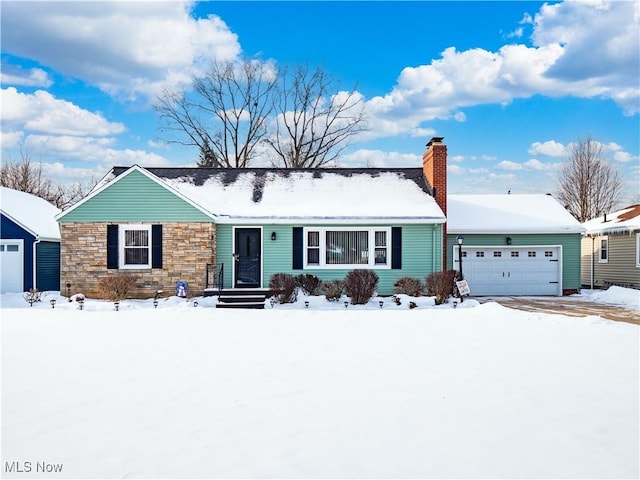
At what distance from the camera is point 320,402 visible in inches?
229

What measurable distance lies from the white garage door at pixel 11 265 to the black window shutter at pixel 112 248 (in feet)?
15.0

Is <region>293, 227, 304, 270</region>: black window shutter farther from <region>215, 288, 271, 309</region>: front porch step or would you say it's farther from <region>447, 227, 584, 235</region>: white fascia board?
<region>447, 227, 584, 235</region>: white fascia board

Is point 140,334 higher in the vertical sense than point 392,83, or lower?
lower

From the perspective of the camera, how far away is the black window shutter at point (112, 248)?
15719mm

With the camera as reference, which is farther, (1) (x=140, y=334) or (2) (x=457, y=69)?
(2) (x=457, y=69)

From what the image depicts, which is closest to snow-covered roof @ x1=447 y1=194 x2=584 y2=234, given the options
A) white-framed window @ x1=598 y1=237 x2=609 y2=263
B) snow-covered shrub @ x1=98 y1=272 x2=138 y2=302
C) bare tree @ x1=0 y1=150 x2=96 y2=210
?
white-framed window @ x1=598 y1=237 x2=609 y2=263

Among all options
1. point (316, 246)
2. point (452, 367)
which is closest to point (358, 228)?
point (316, 246)

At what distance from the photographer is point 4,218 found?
17938 mm

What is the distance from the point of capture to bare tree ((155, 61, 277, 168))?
34.7 meters

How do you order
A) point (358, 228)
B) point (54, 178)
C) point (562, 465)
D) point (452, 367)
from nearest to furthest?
point (562, 465)
point (452, 367)
point (358, 228)
point (54, 178)

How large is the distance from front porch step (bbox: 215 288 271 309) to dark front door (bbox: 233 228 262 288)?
3.83 feet

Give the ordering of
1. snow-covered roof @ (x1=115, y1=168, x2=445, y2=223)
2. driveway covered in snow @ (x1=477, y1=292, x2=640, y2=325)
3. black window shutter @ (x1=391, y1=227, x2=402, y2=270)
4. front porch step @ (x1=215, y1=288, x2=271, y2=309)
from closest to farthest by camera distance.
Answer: driveway covered in snow @ (x1=477, y1=292, x2=640, y2=325) → front porch step @ (x1=215, y1=288, x2=271, y2=309) → snow-covered roof @ (x1=115, y1=168, x2=445, y2=223) → black window shutter @ (x1=391, y1=227, x2=402, y2=270)

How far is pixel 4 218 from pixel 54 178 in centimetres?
2339

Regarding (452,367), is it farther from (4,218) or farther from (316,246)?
(4,218)
